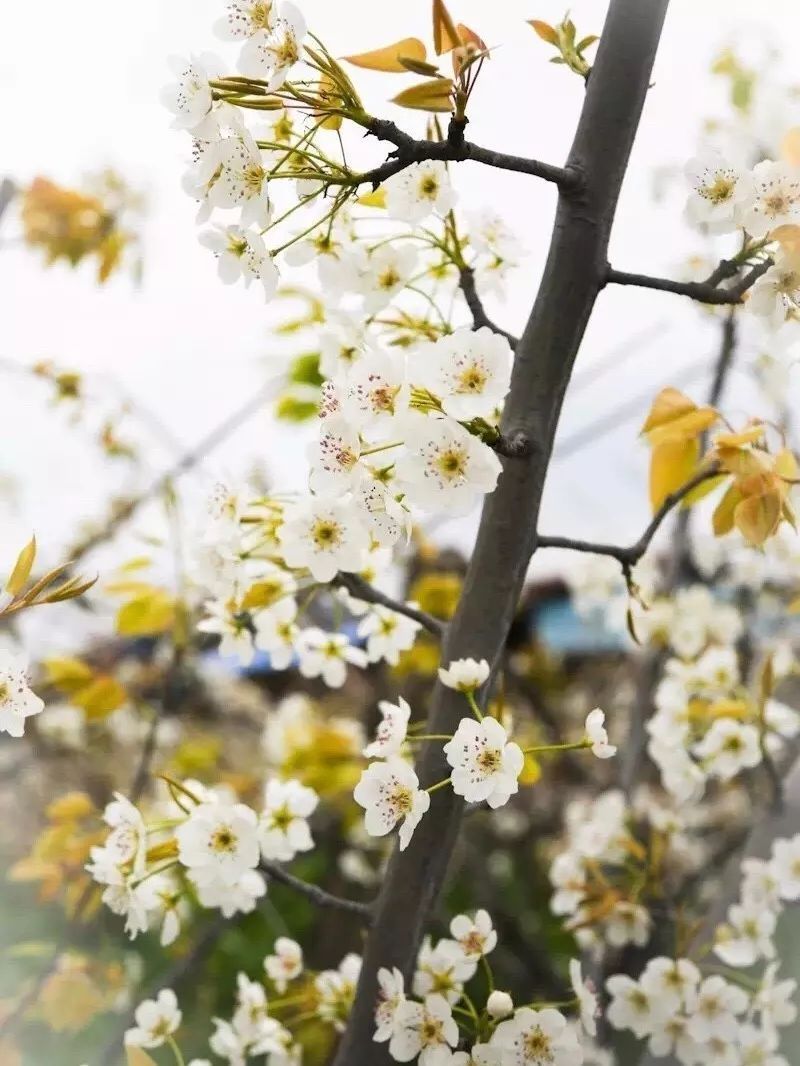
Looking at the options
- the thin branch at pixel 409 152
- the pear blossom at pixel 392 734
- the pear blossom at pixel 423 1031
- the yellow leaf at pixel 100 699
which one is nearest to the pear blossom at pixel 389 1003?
the pear blossom at pixel 423 1031

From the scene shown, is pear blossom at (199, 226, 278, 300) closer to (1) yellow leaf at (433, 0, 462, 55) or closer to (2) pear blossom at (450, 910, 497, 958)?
(1) yellow leaf at (433, 0, 462, 55)

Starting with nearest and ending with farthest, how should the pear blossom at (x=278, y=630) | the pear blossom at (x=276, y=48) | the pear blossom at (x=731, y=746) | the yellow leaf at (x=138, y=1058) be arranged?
1. the pear blossom at (x=276, y=48)
2. the yellow leaf at (x=138, y=1058)
3. the pear blossom at (x=278, y=630)
4. the pear blossom at (x=731, y=746)

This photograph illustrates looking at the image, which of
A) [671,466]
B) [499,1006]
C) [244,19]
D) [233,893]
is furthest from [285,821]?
[244,19]

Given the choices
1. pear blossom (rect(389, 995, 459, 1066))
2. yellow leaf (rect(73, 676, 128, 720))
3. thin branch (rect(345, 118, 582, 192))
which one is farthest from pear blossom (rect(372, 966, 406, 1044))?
yellow leaf (rect(73, 676, 128, 720))

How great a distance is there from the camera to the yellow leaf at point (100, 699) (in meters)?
0.77

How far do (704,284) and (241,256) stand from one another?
183 millimetres

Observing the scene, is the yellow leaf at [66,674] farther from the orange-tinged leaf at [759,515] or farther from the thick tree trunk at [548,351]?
the orange-tinged leaf at [759,515]

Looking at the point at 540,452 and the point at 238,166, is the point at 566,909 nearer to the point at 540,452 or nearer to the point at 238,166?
the point at 540,452

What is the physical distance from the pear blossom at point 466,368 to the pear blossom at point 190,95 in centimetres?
11

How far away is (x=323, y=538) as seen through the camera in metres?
0.41

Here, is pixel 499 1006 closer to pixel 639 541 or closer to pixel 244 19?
pixel 639 541

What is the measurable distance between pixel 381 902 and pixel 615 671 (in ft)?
4.11

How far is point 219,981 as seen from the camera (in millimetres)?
1122

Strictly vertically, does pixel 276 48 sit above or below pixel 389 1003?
above
